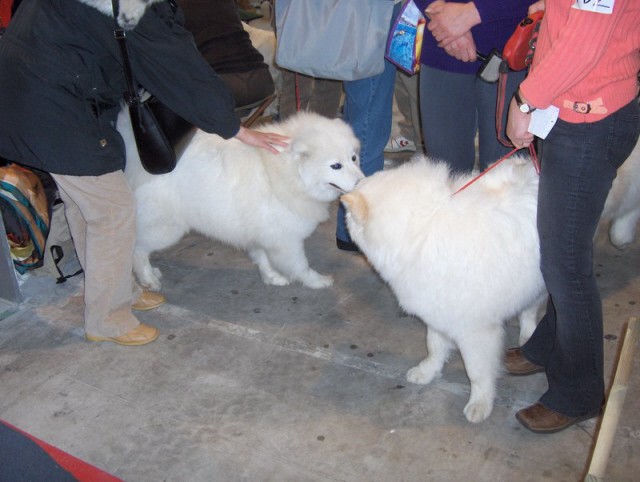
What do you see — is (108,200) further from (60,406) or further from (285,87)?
(285,87)

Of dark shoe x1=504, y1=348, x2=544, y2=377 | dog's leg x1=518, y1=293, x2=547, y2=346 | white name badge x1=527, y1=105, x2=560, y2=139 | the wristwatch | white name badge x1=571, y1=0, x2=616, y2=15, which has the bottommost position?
dark shoe x1=504, y1=348, x2=544, y2=377

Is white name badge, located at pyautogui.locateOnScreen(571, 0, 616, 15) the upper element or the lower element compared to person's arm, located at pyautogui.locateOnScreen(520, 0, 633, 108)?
upper

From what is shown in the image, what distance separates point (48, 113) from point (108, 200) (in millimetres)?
478

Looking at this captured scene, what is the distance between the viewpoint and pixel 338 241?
13.2 ft

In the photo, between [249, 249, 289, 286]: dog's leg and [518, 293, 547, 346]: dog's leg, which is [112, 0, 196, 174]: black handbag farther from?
[518, 293, 547, 346]: dog's leg

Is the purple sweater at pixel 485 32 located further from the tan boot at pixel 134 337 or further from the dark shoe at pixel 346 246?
the tan boot at pixel 134 337

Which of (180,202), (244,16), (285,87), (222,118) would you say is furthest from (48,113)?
(244,16)

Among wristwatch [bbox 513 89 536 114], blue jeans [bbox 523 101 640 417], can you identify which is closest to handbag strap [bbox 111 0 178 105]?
wristwatch [bbox 513 89 536 114]

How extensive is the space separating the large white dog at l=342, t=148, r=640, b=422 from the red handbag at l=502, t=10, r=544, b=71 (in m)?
0.44

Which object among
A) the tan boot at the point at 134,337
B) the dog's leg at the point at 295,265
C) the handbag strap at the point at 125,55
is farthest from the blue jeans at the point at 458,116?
the tan boot at the point at 134,337

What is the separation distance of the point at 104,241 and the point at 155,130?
594 mm

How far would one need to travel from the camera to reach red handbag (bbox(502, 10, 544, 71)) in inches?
84.2

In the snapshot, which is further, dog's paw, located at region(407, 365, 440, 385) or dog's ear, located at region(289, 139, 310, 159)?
dog's ear, located at region(289, 139, 310, 159)

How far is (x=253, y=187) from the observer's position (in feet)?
10.8
